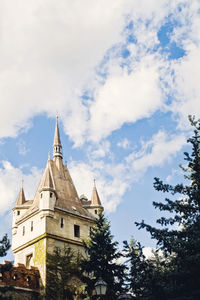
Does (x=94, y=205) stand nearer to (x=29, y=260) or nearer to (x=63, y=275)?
(x=29, y=260)

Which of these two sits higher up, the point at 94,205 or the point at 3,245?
the point at 94,205

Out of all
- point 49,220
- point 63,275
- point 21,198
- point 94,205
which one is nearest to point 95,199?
point 94,205

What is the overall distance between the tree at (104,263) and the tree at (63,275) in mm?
1848

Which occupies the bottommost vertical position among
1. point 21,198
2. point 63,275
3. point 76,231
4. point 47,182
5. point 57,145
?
point 63,275

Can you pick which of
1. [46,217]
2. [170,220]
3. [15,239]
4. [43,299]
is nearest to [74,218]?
[46,217]

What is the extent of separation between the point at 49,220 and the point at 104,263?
22.5 feet

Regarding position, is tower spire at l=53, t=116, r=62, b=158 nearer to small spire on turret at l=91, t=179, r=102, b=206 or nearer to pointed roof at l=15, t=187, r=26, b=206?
pointed roof at l=15, t=187, r=26, b=206

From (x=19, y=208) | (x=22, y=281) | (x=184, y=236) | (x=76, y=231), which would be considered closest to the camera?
(x=184, y=236)

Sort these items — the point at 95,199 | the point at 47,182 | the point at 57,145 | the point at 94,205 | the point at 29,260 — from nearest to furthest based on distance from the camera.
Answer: the point at 29,260
the point at 47,182
the point at 94,205
the point at 95,199
the point at 57,145

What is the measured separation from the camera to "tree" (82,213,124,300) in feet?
78.5

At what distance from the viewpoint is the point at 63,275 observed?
2733 cm

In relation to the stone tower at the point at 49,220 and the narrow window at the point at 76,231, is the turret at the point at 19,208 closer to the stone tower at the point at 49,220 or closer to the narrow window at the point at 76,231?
the stone tower at the point at 49,220

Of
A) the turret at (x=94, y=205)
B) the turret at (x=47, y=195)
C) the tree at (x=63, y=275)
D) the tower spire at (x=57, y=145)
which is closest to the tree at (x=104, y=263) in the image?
the tree at (x=63, y=275)

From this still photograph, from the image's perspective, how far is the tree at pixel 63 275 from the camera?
26.3 meters
